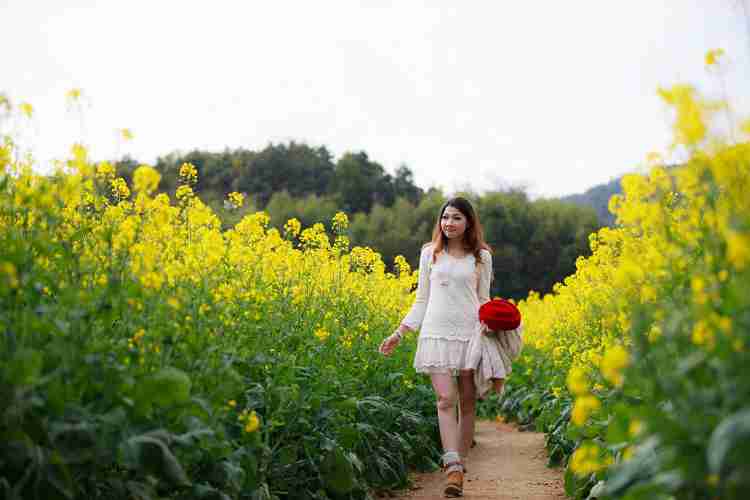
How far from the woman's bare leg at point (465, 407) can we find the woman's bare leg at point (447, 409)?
121 mm

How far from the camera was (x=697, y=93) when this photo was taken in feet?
10.0

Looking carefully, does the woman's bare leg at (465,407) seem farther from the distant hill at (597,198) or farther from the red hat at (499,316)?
the distant hill at (597,198)

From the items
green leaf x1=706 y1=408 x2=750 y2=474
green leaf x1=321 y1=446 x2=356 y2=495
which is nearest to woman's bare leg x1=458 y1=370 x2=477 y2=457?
green leaf x1=321 y1=446 x2=356 y2=495

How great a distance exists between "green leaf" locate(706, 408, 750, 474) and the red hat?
3.80m

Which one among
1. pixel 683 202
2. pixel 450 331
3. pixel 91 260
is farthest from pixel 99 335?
pixel 450 331

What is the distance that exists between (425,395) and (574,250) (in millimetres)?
34723

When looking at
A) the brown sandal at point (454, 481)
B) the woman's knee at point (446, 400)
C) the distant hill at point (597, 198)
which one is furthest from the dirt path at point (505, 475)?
the distant hill at point (597, 198)

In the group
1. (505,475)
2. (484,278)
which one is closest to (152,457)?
(484,278)

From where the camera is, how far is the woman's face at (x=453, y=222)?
6.13m

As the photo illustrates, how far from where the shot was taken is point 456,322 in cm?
606

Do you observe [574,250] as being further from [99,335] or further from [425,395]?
[99,335]

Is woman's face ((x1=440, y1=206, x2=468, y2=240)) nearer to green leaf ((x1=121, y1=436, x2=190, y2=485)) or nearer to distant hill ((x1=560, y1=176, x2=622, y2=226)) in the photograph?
green leaf ((x1=121, y1=436, x2=190, y2=485))

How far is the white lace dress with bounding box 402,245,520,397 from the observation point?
5891mm

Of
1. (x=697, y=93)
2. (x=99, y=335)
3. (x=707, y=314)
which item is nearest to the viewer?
(x=707, y=314)
